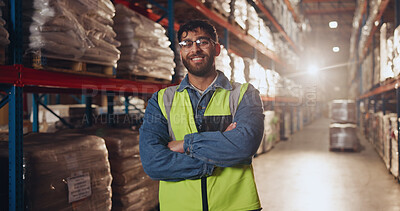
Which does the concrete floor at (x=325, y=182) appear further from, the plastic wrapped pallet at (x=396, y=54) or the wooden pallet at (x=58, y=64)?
the wooden pallet at (x=58, y=64)

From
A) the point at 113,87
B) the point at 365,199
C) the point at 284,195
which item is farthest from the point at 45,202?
the point at 365,199

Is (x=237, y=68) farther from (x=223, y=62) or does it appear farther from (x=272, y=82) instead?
(x=272, y=82)

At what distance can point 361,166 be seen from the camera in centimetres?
675

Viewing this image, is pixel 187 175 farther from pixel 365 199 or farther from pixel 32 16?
pixel 365 199

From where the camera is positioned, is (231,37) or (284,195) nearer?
(284,195)

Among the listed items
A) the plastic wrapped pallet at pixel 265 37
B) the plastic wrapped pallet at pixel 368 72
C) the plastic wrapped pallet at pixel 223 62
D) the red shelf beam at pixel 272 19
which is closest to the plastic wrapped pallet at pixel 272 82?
the plastic wrapped pallet at pixel 265 37

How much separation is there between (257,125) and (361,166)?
5.93 metres

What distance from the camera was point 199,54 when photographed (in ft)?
6.41

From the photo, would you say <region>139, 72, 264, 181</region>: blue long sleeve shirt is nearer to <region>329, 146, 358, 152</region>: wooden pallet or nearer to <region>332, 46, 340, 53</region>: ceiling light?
<region>329, 146, 358, 152</region>: wooden pallet

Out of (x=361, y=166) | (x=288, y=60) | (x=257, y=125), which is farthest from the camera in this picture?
(x=288, y=60)

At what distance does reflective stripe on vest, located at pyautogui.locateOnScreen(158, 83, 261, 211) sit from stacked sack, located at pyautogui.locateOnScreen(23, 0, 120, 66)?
120 centimetres

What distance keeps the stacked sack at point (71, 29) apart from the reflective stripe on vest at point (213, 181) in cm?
120

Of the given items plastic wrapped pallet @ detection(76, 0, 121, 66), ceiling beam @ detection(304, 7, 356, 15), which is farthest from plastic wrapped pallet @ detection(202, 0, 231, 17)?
ceiling beam @ detection(304, 7, 356, 15)

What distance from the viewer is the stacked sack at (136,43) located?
3.71 metres
